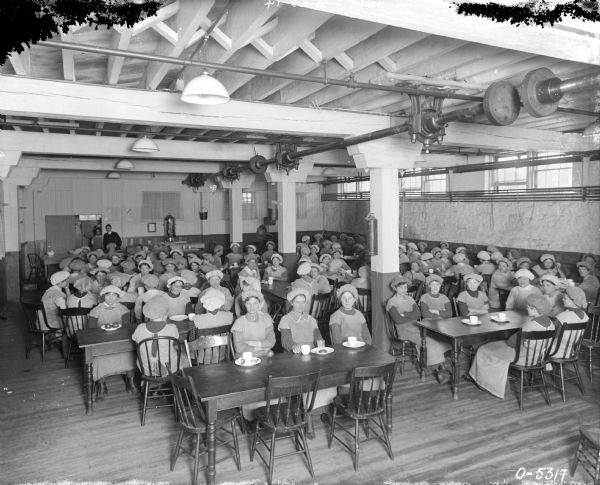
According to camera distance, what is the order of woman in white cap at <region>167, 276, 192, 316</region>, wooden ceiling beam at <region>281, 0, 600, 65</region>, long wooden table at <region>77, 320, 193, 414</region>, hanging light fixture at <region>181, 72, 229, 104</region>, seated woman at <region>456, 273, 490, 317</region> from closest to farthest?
wooden ceiling beam at <region>281, 0, 600, 65</region>
hanging light fixture at <region>181, 72, 229, 104</region>
long wooden table at <region>77, 320, 193, 414</region>
woman in white cap at <region>167, 276, 192, 316</region>
seated woman at <region>456, 273, 490, 317</region>

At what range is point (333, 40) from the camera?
4.68m

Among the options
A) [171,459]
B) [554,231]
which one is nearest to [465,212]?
[554,231]

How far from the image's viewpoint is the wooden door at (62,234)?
17203 millimetres

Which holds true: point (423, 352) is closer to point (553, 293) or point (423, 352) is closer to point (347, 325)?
point (347, 325)

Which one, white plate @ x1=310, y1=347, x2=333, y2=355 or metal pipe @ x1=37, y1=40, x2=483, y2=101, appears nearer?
metal pipe @ x1=37, y1=40, x2=483, y2=101

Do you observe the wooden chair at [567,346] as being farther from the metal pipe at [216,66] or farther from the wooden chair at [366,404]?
the metal pipe at [216,66]

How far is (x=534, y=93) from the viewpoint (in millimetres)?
3984

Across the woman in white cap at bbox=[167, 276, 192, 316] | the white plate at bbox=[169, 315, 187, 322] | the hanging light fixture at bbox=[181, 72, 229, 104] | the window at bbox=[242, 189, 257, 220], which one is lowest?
the white plate at bbox=[169, 315, 187, 322]

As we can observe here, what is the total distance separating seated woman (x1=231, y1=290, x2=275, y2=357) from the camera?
5.71m

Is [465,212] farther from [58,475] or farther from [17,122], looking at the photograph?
[58,475]

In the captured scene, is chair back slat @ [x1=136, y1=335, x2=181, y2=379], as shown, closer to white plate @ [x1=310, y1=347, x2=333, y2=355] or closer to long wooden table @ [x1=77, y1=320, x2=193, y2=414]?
long wooden table @ [x1=77, y1=320, x2=193, y2=414]

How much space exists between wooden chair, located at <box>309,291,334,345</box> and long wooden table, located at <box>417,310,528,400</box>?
84.8 inches

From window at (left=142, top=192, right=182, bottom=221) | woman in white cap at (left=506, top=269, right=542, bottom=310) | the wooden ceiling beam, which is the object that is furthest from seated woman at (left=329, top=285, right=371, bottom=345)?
window at (left=142, top=192, right=182, bottom=221)

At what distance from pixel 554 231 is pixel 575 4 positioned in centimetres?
951
